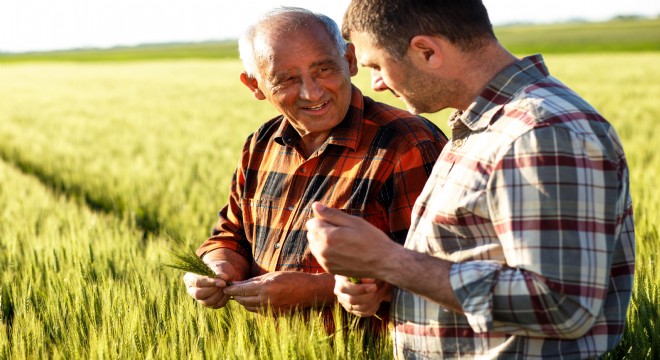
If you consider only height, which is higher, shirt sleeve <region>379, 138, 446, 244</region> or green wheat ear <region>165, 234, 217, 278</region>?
shirt sleeve <region>379, 138, 446, 244</region>

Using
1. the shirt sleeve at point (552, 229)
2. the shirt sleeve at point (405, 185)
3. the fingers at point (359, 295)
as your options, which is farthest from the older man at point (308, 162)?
the shirt sleeve at point (552, 229)

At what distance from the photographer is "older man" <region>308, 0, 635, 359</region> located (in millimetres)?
1277

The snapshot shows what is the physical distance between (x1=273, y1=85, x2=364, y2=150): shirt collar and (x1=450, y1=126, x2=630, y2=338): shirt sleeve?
81 cm

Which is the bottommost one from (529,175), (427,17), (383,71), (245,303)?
(245,303)

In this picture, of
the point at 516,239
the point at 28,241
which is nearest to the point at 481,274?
the point at 516,239

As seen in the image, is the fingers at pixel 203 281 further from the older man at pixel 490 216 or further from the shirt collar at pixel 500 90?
the shirt collar at pixel 500 90

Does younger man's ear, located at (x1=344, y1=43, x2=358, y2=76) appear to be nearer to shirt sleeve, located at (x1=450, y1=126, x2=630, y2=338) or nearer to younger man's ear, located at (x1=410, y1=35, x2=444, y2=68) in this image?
younger man's ear, located at (x1=410, y1=35, x2=444, y2=68)

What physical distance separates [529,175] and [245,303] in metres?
0.98

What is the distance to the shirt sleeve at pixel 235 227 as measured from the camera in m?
2.35

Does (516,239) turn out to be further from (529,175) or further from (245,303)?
(245,303)


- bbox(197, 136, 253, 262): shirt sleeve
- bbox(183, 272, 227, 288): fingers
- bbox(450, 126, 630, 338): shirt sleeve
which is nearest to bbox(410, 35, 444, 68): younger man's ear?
bbox(450, 126, 630, 338): shirt sleeve

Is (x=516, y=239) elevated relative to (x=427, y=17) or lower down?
lower down

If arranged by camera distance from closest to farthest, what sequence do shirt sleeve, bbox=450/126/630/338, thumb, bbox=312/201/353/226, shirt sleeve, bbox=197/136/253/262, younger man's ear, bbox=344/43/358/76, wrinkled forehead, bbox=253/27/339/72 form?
shirt sleeve, bbox=450/126/630/338, thumb, bbox=312/201/353/226, wrinkled forehead, bbox=253/27/339/72, younger man's ear, bbox=344/43/358/76, shirt sleeve, bbox=197/136/253/262

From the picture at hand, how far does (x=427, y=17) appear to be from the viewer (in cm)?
144
